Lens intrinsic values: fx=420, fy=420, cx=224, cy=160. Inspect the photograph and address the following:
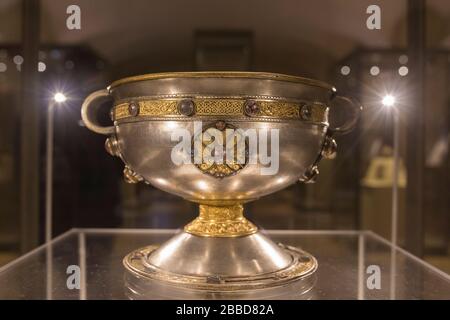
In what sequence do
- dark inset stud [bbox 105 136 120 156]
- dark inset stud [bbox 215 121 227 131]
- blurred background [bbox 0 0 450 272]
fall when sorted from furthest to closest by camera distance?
1. blurred background [bbox 0 0 450 272]
2. dark inset stud [bbox 105 136 120 156]
3. dark inset stud [bbox 215 121 227 131]

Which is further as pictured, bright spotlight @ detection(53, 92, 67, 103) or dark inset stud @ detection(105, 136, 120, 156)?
bright spotlight @ detection(53, 92, 67, 103)

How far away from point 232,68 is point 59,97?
1.50 feet

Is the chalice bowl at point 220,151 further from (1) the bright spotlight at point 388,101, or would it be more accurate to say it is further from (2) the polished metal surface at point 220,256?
(1) the bright spotlight at point 388,101

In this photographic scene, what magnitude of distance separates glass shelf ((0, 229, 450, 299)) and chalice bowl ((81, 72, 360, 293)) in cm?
6

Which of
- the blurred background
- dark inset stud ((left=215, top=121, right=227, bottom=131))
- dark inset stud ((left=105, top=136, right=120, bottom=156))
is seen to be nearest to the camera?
dark inset stud ((left=215, top=121, right=227, bottom=131))

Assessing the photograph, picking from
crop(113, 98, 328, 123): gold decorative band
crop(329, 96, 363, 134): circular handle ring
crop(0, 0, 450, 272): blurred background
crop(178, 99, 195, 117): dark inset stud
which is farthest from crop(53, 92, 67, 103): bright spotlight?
crop(329, 96, 363, 134): circular handle ring

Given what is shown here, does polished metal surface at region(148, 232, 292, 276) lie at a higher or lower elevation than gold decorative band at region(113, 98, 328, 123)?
lower

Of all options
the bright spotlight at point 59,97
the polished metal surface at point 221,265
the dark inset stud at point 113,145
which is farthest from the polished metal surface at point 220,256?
the bright spotlight at point 59,97

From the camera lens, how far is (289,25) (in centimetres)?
109

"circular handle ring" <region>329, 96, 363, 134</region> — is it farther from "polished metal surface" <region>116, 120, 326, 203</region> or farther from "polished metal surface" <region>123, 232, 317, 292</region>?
"polished metal surface" <region>123, 232, 317, 292</region>

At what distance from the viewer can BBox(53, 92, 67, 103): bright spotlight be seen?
3.59 ft
